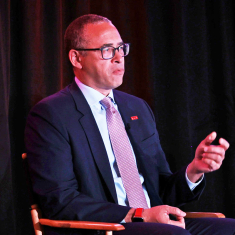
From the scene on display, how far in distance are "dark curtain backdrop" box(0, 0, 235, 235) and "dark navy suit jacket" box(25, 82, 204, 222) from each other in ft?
1.68

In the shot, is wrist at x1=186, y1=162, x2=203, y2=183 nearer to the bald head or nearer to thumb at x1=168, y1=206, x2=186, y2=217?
thumb at x1=168, y1=206, x2=186, y2=217

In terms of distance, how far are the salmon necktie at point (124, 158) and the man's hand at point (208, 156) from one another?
319mm

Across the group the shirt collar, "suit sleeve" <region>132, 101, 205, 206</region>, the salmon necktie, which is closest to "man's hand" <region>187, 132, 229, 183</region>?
"suit sleeve" <region>132, 101, 205, 206</region>

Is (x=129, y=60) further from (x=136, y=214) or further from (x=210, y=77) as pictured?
(x=136, y=214)

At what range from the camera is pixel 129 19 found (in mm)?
2998

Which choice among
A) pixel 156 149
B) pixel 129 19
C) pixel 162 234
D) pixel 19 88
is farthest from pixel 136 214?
pixel 129 19

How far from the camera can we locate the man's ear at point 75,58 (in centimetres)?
219

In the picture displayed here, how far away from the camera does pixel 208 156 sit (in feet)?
5.60

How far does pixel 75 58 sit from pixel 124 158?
0.72 metres

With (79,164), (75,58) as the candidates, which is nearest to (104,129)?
(79,164)

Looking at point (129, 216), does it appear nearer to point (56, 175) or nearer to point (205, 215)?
point (56, 175)

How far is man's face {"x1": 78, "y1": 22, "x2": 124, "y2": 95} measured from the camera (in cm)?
211

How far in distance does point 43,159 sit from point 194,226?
0.93 metres

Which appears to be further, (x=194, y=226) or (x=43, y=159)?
(x=194, y=226)
